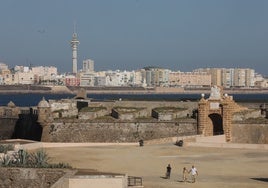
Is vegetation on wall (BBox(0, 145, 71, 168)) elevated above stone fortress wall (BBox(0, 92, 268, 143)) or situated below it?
below

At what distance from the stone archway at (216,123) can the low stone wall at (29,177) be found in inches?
857

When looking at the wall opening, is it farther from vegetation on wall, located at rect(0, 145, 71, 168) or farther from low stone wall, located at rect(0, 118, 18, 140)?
vegetation on wall, located at rect(0, 145, 71, 168)

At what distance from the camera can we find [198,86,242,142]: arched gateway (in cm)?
4391

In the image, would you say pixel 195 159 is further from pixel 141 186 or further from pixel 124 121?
pixel 124 121

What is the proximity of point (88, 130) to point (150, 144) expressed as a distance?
7.44 meters

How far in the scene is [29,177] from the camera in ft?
82.6

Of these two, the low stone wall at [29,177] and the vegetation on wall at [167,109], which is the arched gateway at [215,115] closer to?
the vegetation on wall at [167,109]

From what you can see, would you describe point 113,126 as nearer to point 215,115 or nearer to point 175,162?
point 215,115

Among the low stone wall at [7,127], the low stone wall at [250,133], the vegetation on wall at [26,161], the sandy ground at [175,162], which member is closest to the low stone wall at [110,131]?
the low stone wall at [250,133]

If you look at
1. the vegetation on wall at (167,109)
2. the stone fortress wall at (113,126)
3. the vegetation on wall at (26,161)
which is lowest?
the vegetation on wall at (26,161)

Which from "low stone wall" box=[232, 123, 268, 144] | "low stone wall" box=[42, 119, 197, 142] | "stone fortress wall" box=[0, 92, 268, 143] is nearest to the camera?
"low stone wall" box=[232, 123, 268, 144]

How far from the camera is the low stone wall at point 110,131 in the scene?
46.6 metres

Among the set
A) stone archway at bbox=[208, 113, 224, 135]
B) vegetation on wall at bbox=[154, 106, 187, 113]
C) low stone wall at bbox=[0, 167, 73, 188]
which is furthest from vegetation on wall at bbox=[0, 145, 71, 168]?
vegetation on wall at bbox=[154, 106, 187, 113]

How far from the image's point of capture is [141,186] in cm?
2509
